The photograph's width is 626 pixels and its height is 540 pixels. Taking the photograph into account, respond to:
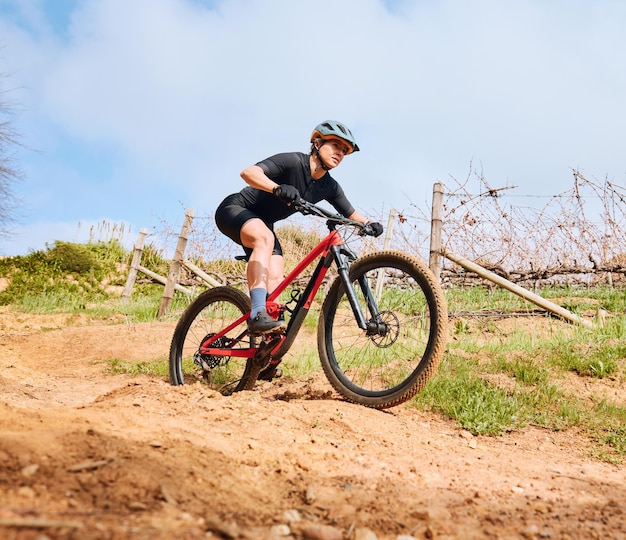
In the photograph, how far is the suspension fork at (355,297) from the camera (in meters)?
4.02

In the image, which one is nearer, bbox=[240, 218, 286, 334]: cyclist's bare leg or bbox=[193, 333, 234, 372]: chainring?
bbox=[240, 218, 286, 334]: cyclist's bare leg

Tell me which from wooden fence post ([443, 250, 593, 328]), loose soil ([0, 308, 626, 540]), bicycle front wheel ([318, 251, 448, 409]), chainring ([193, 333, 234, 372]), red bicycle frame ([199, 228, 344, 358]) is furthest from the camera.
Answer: wooden fence post ([443, 250, 593, 328])

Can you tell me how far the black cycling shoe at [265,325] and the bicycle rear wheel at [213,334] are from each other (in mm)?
587

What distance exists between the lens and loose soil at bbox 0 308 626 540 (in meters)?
1.79

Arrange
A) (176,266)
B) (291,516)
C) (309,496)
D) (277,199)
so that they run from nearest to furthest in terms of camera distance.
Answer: (291,516) → (309,496) → (277,199) → (176,266)

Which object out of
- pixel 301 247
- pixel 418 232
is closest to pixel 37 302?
pixel 301 247

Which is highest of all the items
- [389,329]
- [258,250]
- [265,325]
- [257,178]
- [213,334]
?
[257,178]

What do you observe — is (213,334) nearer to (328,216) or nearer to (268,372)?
(268,372)

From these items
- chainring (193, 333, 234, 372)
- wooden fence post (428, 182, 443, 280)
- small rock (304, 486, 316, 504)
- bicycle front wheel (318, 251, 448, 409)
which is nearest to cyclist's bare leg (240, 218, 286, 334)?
bicycle front wheel (318, 251, 448, 409)

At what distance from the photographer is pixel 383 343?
4.47 meters

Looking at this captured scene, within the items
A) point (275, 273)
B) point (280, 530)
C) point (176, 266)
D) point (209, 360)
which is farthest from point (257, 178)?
point (176, 266)

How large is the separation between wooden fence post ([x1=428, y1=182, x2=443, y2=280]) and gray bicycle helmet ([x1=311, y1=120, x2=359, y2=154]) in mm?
3963

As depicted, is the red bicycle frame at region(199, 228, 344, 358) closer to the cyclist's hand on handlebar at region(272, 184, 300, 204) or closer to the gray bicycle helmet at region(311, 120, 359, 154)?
the cyclist's hand on handlebar at region(272, 184, 300, 204)

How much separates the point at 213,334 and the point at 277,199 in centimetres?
146
